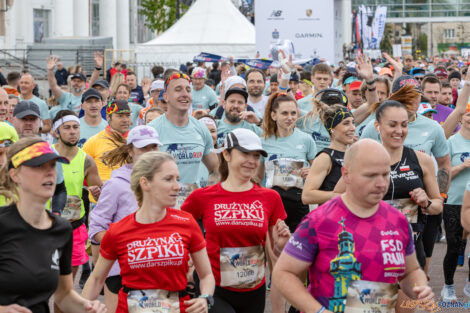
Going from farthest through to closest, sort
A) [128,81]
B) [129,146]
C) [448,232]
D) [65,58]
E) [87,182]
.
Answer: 1. [65,58]
2. [128,81]
3. [448,232]
4. [87,182]
5. [129,146]

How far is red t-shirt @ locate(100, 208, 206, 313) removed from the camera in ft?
15.2

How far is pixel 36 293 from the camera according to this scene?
13.3 ft

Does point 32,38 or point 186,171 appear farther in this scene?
point 32,38

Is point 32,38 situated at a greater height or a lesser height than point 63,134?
greater

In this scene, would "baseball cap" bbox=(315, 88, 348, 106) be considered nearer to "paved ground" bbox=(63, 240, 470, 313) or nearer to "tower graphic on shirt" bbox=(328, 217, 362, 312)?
"paved ground" bbox=(63, 240, 470, 313)

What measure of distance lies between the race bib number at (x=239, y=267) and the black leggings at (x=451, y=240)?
10.5ft

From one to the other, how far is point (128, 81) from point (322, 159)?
10.8 m

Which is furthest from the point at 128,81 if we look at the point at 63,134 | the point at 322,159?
the point at 322,159

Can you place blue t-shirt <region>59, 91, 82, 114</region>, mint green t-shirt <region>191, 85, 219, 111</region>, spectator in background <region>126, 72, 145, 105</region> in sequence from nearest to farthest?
1. blue t-shirt <region>59, 91, 82, 114</region>
2. mint green t-shirt <region>191, 85, 219, 111</region>
3. spectator in background <region>126, 72, 145, 105</region>

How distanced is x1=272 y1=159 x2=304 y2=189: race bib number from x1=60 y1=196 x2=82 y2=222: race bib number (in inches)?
70.6

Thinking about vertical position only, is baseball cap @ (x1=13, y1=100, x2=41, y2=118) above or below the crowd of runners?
above

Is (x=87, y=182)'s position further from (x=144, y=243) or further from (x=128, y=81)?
(x=128, y=81)

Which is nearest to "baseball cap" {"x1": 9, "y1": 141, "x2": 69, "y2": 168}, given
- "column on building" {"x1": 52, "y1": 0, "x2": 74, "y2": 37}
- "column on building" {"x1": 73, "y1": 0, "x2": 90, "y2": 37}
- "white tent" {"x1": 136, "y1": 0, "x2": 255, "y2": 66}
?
"white tent" {"x1": 136, "y1": 0, "x2": 255, "y2": 66}

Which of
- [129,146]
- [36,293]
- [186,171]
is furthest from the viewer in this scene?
[186,171]
